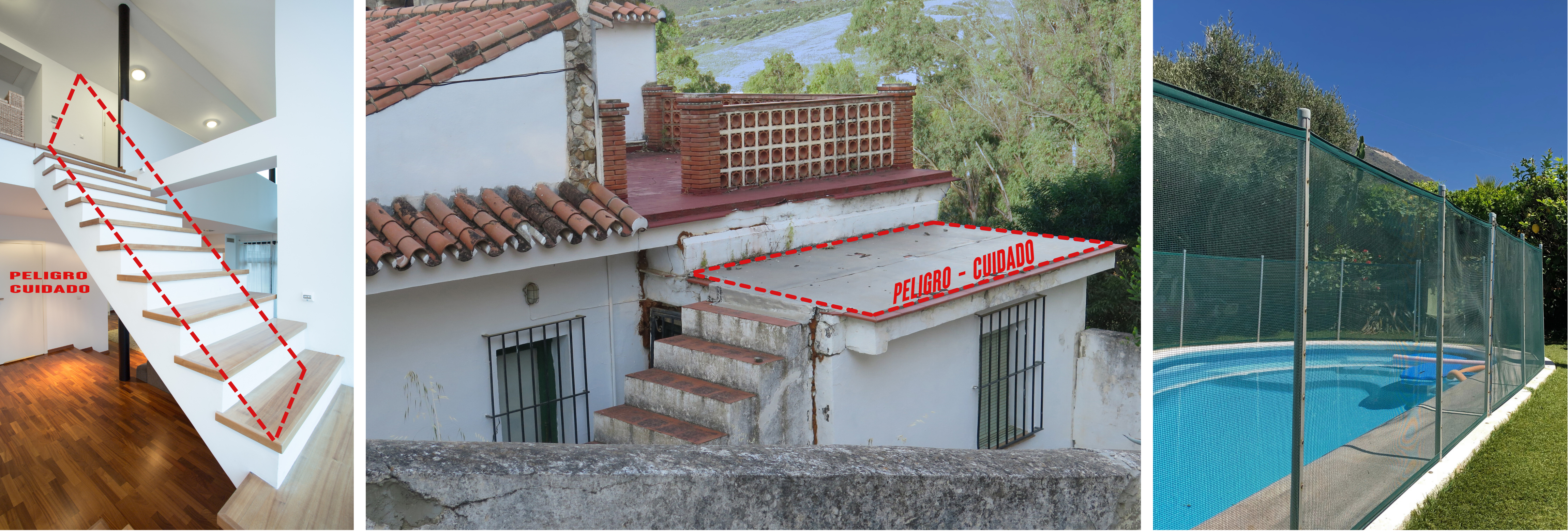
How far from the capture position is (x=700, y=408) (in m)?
3.96

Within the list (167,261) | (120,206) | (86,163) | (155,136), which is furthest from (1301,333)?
(86,163)

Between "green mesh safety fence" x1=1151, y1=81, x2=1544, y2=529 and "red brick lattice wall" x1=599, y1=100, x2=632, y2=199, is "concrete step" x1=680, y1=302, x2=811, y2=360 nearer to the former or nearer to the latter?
"red brick lattice wall" x1=599, y1=100, x2=632, y2=199

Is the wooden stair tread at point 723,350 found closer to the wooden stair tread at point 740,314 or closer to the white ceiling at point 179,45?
the wooden stair tread at point 740,314

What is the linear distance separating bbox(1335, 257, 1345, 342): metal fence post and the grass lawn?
3.72 feet

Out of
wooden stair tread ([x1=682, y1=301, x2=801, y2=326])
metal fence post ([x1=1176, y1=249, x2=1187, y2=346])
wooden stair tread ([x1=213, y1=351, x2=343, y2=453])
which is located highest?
metal fence post ([x1=1176, y1=249, x2=1187, y2=346])

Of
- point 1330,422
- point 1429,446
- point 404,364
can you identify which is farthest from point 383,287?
point 1429,446

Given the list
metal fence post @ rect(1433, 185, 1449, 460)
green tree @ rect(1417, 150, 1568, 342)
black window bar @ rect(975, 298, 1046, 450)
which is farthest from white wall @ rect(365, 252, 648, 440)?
green tree @ rect(1417, 150, 1568, 342)

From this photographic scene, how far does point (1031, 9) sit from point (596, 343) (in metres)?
13.5

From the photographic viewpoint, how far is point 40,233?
14.2 ft

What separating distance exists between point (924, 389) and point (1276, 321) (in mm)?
2231

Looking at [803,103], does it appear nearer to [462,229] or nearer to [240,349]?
[462,229]

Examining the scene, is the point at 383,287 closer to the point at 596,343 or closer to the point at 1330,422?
the point at 596,343

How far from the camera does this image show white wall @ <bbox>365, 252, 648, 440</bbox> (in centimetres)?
410

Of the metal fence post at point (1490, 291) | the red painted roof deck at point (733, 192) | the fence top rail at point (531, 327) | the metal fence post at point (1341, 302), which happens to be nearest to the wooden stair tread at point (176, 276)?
the fence top rail at point (531, 327)
